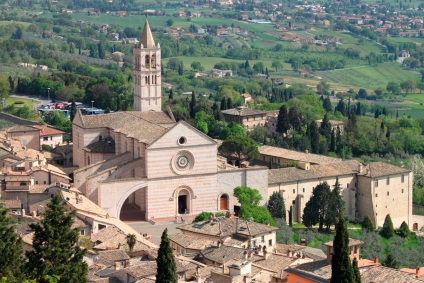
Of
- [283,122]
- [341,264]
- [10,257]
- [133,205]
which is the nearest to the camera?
[341,264]

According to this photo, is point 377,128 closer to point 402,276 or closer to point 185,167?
point 185,167

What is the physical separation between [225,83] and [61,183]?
7411 cm

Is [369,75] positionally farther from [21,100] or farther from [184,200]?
[184,200]

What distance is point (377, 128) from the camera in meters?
89.6

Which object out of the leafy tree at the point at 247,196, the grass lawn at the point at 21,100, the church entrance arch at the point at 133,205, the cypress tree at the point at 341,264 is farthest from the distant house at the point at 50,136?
the cypress tree at the point at 341,264

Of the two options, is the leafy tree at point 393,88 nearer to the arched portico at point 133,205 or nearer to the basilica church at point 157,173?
→ the basilica church at point 157,173

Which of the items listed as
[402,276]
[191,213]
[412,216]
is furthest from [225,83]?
[402,276]

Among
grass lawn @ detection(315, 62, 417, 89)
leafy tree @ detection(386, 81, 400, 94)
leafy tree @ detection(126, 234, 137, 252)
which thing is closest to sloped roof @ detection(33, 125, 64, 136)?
leafy tree @ detection(126, 234, 137, 252)

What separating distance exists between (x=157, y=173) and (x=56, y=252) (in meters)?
21.8

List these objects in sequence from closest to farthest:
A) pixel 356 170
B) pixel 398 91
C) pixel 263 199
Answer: pixel 263 199 < pixel 356 170 < pixel 398 91

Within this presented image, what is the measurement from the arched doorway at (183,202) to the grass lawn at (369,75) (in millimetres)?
99543

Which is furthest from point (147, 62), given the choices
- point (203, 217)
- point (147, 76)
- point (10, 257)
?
point (10, 257)

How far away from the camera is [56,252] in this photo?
36125 millimetres

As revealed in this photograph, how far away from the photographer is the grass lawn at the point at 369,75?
6325 inches
